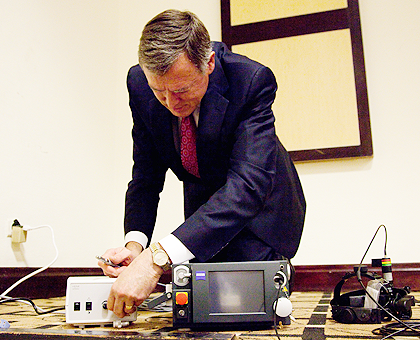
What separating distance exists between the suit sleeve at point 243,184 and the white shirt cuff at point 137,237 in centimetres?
33

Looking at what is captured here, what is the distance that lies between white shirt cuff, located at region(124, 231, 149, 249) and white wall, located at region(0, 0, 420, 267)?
0.71 meters

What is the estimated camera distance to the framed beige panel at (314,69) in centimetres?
223

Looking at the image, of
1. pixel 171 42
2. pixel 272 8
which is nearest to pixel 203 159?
pixel 171 42

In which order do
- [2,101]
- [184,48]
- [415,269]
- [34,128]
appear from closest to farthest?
[184,48], [2,101], [34,128], [415,269]

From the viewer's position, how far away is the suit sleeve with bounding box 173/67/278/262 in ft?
3.18

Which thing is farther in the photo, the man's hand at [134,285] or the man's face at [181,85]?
the man's face at [181,85]

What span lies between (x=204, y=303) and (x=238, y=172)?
32cm

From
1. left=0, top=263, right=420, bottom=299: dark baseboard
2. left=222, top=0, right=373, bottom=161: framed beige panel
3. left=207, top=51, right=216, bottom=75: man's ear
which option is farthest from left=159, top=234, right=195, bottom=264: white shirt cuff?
left=222, top=0, right=373, bottom=161: framed beige panel

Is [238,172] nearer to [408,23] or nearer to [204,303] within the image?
[204,303]

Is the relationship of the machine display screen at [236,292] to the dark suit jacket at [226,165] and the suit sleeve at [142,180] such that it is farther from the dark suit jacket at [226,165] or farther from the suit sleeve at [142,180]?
the suit sleeve at [142,180]

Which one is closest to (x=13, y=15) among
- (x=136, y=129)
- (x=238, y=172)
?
(x=136, y=129)

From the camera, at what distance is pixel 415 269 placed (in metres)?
2.07

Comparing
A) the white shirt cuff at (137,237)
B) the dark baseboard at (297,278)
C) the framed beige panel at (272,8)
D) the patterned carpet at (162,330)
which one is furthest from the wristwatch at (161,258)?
the framed beige panel at (272,8)

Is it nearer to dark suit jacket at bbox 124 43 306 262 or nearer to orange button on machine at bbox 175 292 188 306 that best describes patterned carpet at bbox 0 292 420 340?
orange button on machine at bbox 175 292 188 306
